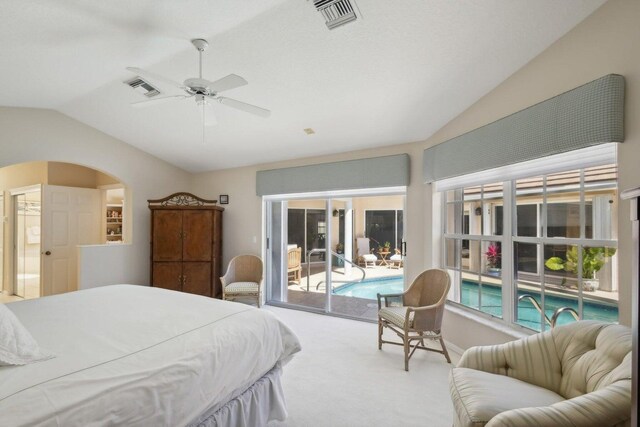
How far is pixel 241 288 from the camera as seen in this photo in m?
4.41

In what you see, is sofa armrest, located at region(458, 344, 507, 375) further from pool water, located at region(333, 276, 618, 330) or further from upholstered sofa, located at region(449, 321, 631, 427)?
pool water, located at region(333, 276, 618, 330)

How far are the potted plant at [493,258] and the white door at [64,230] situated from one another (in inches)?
244

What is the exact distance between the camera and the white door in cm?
484

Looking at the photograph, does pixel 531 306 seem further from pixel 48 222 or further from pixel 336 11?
pixel 48 222

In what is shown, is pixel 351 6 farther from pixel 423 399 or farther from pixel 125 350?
pixel 423 399

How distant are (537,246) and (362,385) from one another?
1846 mm

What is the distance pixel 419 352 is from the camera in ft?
10.6

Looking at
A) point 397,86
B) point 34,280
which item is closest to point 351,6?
point 397,86

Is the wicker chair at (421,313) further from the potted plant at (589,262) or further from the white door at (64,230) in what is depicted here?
the white door at (64,230)

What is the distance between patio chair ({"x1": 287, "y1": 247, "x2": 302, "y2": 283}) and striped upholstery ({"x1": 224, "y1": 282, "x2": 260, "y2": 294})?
2.74ft

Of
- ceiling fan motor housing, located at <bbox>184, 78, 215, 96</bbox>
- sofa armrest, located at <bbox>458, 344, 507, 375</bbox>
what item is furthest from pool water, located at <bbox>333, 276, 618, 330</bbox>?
ceiling fan motor housing, located at <bbox>184, 78, 215, 96</bbox>

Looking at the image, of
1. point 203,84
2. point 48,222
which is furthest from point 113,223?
point 203,84

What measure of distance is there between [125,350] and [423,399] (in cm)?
209

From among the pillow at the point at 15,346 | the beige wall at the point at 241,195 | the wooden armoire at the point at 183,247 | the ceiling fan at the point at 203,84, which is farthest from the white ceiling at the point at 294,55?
the pillow at the point at 15,346
